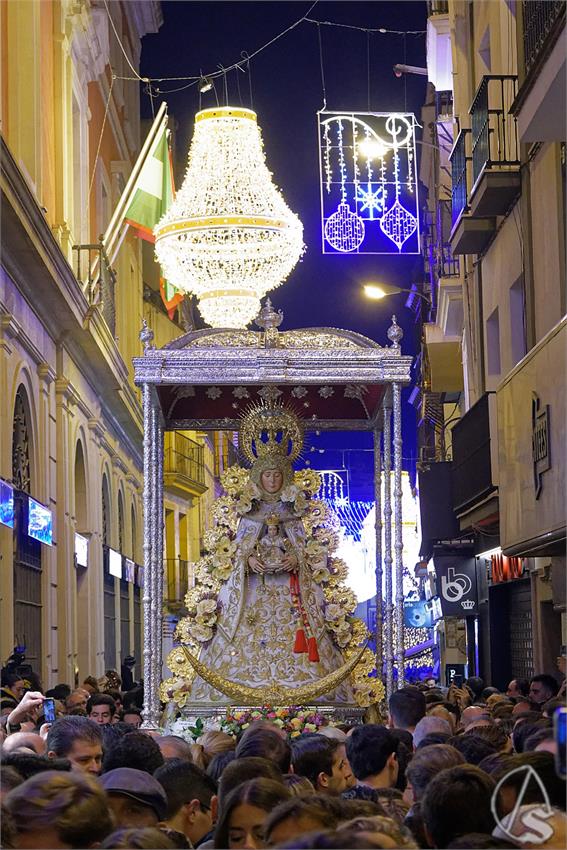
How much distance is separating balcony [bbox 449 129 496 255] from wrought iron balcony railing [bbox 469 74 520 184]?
853 millimetres

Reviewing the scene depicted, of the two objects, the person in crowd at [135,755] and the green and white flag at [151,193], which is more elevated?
the green and white flag at [151,193]

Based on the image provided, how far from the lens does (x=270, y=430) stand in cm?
1627

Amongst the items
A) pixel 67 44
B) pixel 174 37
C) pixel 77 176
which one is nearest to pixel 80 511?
pixel 77 176

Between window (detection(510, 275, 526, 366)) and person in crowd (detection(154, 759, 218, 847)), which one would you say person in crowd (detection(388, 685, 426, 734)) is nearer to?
person in crowd (detection(154, 759, 218, 847))

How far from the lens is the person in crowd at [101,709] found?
41.4 feet

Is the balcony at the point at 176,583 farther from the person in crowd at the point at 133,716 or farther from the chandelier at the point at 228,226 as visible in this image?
the person in crowd at the point at 133,716

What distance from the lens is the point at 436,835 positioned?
16.4 feet

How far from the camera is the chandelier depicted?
19906mm

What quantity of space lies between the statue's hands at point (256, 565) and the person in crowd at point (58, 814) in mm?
11324

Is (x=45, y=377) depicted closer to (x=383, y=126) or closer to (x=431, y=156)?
(x=383, y=126)

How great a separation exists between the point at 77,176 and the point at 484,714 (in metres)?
16.4

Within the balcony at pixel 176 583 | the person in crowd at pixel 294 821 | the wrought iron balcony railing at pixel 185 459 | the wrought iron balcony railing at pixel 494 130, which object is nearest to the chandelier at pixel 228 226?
the wrought iron balcony railing at pixel 494 130

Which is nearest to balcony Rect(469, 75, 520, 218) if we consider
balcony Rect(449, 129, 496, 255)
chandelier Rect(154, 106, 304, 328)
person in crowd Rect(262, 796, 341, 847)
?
balcony Rect(449, 129, 496, 255)

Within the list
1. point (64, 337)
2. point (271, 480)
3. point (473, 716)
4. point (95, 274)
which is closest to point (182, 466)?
point (95, 274)
